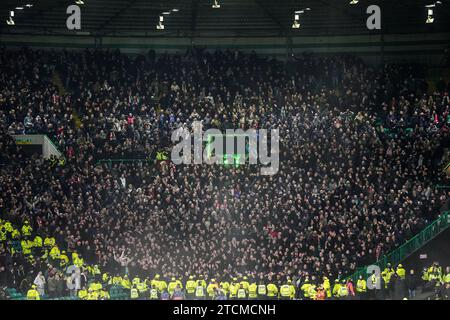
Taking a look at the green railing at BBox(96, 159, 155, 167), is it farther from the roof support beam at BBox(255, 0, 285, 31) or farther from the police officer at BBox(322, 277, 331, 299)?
the police officer at BBox(322, 277, 331, 299)

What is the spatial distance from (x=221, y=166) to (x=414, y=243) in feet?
24.5

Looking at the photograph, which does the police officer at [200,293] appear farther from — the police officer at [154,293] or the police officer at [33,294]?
the police officer at [33,294]

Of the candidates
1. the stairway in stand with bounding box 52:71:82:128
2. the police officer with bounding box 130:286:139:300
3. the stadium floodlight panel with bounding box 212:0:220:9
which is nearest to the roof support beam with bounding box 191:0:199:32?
the stadium floodlight panel with bounding box 212:0:220:9

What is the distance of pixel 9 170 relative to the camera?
111 feet

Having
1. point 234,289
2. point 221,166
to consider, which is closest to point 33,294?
point 234,289

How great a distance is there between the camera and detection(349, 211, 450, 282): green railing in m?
30.8

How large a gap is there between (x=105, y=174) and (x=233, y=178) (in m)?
4.58

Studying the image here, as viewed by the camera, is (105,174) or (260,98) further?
(260,98)

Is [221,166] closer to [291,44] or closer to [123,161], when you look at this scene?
[123,161]

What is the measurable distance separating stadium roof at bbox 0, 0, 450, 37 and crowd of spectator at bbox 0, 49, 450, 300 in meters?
1.18

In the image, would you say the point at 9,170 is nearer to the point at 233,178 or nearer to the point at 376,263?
the point at 233,178

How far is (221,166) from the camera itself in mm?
34125
